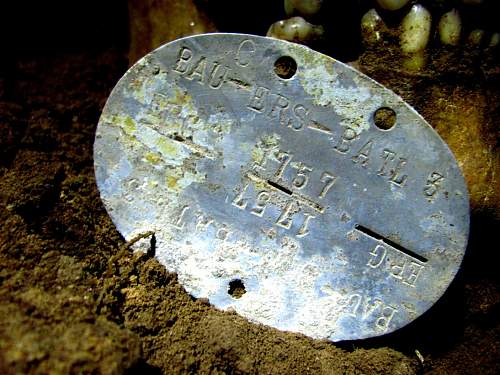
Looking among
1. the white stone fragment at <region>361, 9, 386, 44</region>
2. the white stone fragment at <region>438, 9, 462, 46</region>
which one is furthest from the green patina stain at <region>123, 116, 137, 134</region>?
the white stone fragment at <region>438, 9, 462, 46</region>

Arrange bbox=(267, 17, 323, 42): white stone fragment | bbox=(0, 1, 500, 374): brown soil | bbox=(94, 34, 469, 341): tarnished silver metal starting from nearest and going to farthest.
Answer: bbox=(0, 1, 500, 374): brown soil → bbox=(94, 34, 469, 341): tarnished silver metal → bbox=(267, 17, 323, 42): white stone fragment

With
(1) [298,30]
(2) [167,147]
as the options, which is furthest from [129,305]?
(1) [298,30]

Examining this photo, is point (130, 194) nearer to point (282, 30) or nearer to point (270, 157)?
point (270, 157)

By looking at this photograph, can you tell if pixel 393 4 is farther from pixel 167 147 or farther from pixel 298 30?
pixel 167 147

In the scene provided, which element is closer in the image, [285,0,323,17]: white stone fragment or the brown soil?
the brown soil

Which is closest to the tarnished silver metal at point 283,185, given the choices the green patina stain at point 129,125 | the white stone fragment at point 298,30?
the green patina stain at point 129,125

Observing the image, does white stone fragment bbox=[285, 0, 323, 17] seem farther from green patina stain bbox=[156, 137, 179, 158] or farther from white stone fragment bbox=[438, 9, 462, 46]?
green patina stain bbox=[156, 137, 179, 158]

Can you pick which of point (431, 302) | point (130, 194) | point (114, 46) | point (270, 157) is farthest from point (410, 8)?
point (114, 46)
